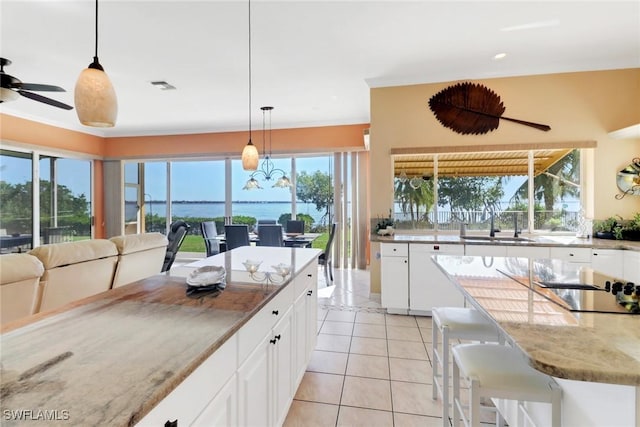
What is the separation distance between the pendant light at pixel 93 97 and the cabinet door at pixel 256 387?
1315 mm

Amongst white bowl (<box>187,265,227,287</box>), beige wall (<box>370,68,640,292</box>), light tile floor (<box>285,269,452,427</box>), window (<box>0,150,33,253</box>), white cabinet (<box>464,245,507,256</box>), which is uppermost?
beige wall (<box>370,68,640,292</box>)

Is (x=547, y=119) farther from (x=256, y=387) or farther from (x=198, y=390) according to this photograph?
(x=198, y=390)

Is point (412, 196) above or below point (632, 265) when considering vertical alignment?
above

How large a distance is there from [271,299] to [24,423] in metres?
0.95

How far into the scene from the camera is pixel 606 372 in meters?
0.74

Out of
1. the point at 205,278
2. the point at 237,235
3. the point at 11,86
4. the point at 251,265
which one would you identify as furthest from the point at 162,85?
the point at 205,278

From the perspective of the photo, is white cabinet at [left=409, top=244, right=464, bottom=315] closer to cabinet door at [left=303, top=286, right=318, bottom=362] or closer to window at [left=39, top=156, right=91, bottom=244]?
cabinet door at [left=303, top=286, right=318, bottom=362]

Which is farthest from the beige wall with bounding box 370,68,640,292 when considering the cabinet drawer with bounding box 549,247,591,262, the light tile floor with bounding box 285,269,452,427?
the light tile floor with bounding box 285,269,452,427

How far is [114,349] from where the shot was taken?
886 mm

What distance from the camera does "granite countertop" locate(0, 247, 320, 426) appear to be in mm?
647

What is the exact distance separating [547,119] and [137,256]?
16.1 feet

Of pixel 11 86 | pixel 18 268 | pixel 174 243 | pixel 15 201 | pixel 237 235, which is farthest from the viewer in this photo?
pixel 15 201

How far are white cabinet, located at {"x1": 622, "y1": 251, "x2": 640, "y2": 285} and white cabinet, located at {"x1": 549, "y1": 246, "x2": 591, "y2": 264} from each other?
0.30 meters

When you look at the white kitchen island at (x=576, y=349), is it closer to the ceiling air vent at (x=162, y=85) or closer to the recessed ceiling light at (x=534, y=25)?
the recessed ceiling light at (x=534, y=25)
